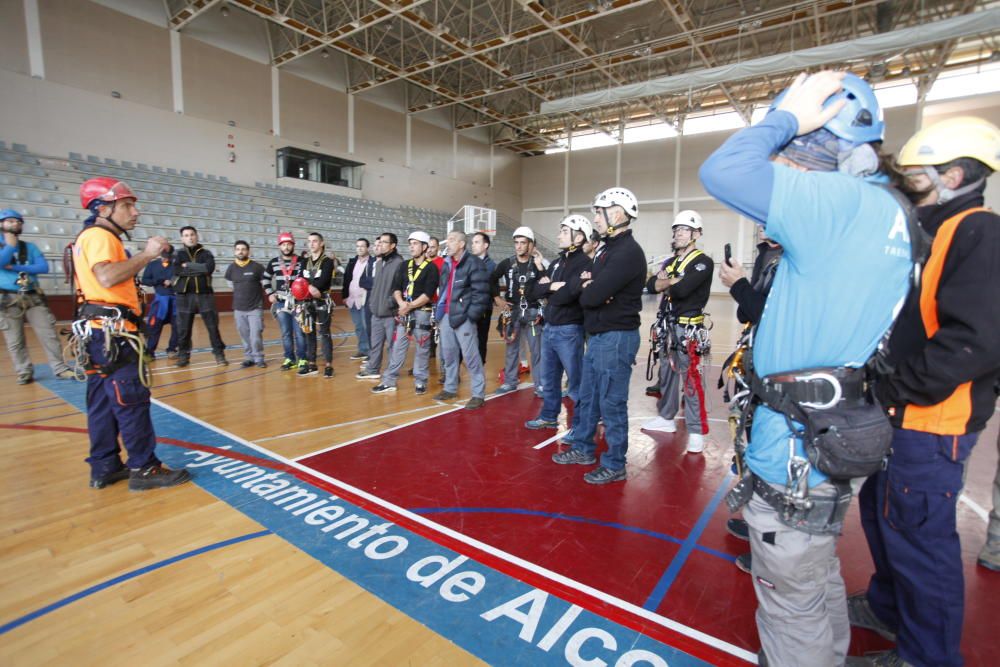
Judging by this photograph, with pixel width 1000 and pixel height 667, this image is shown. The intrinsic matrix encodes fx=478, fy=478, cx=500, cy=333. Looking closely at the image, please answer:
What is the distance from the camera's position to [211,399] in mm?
5270

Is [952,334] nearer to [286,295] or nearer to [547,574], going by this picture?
[547,574]

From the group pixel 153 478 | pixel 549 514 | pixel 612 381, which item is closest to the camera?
pixel 549 514

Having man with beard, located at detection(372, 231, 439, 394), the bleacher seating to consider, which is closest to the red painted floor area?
man with beard, located at detection(372, 231, 439, 394)

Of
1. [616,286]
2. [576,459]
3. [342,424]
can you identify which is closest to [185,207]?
[342,424]

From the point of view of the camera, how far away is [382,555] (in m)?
2.47

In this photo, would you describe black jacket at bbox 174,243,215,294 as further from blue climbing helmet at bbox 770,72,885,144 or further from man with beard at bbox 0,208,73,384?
blue climbing helmet at bbox 770,72,885,144

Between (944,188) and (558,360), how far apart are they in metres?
3.08

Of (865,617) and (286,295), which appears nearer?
(865,617)

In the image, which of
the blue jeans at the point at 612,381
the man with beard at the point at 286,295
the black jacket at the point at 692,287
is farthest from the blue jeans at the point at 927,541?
the man with beard at the point at 286,295

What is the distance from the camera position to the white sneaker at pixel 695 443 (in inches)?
158

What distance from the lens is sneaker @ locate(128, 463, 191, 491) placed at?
3156 millimetres

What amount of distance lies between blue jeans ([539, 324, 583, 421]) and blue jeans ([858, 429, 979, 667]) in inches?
93.2

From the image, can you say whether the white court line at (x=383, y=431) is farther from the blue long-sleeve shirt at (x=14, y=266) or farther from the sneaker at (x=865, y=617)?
the blue long-sleeve shirt at (x=14, y=266)

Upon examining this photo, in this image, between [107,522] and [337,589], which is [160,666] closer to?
[337,589]
